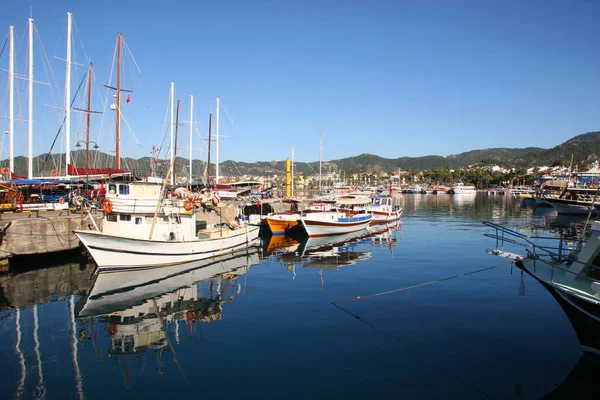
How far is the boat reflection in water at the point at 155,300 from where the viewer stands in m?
14.1

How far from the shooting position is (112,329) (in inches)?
573

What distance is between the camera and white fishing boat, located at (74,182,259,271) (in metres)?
23.0

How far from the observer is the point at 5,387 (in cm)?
1022

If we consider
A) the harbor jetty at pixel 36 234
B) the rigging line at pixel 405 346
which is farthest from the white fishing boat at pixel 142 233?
the rigging line at pixel 405 346

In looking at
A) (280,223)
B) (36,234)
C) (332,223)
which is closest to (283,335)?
(36,234)

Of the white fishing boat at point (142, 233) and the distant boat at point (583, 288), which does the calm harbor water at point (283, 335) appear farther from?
the white fishing boat at point (142, 233)

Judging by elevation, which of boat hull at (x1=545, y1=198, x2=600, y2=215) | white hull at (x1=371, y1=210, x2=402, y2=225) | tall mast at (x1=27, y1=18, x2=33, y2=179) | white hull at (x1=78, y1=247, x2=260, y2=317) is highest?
tall mast at (x1=27, y1=18, x2=33, y2=179)

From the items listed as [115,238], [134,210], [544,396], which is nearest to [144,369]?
[544,396]

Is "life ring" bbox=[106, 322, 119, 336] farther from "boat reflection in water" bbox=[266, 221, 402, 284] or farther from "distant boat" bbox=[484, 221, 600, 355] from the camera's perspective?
"distant boat" bbox=[484, 221, 600, 355]

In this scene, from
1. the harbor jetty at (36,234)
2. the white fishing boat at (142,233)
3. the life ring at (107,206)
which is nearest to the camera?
the white fishing boat at (142,233)

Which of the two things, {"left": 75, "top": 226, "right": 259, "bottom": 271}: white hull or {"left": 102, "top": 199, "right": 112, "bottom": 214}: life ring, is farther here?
{"left": 102, "top": 199, "right": 112, "bottom": 214}: life ring

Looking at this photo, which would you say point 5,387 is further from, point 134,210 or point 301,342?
point 134,210

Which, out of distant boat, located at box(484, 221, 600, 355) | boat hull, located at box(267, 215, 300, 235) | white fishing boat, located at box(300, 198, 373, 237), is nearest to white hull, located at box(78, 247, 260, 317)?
white fishing boat, located at box(300, 198, 373, 237)

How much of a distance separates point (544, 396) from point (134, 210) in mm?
22863
